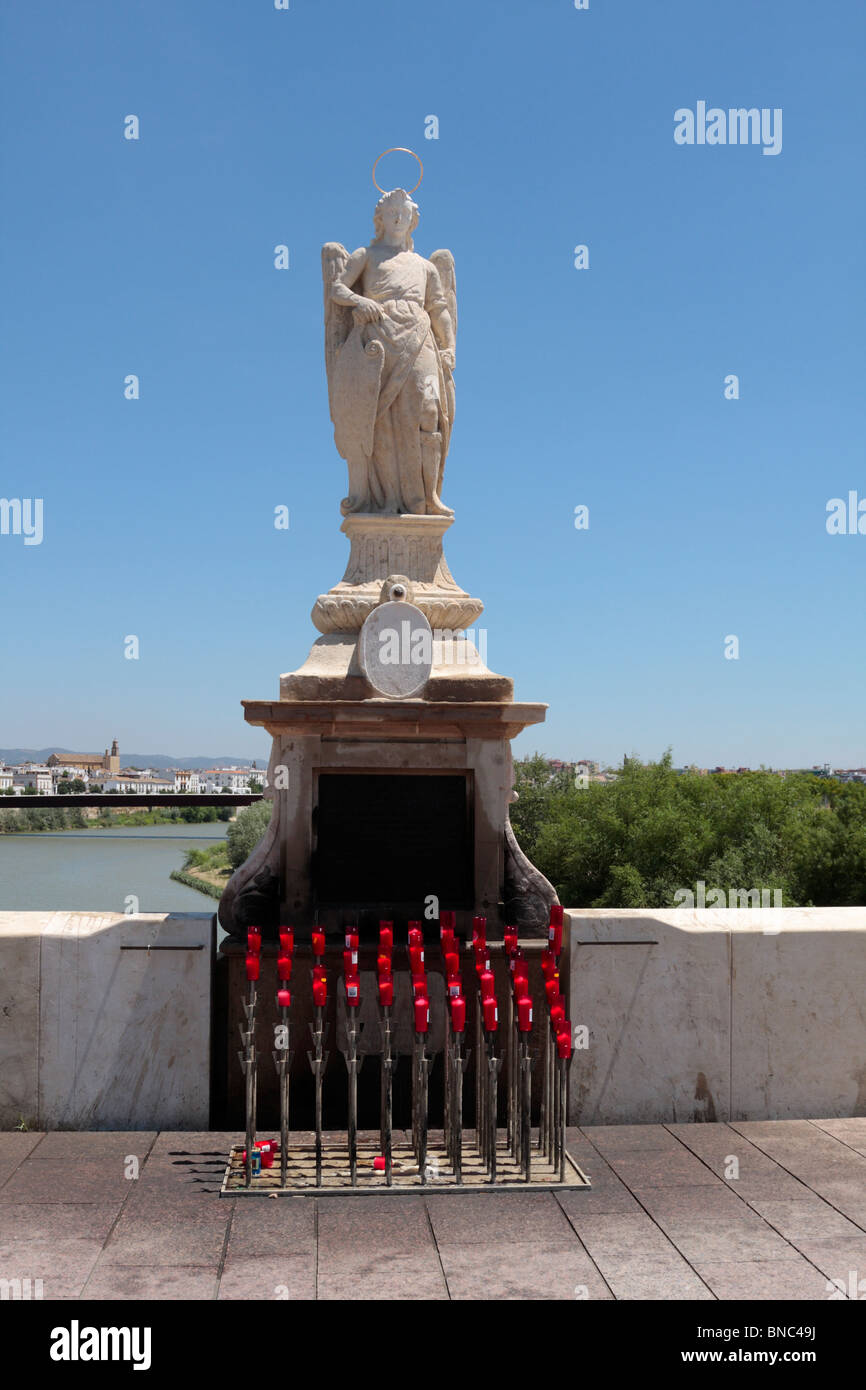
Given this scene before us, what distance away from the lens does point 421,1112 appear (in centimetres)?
594

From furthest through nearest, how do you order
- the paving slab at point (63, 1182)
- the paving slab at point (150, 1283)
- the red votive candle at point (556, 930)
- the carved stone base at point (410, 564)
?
the carved stone base at point (410, 564)
the red votive candle at point (556, 930)
the paving slab at point (63, 1182)
the paving slab at point (150, 1283)

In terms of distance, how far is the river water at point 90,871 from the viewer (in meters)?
20.4

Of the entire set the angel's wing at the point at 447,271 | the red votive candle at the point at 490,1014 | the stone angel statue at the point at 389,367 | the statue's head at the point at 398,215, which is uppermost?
the statue's head at the point at 398,215

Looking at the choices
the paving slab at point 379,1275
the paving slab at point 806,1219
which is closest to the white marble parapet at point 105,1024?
the paving slab at point 379,1275

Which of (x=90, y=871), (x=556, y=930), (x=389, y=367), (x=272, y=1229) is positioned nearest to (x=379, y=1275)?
(x=272, y=1229)

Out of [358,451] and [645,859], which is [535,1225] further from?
[645,859]

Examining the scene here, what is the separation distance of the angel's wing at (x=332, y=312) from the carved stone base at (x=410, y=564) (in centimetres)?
91

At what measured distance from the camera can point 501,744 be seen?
24.2ft

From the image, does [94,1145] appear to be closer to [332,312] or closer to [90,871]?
[332,312]

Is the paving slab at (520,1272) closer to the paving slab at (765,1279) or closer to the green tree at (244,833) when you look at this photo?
the paving slab at (765,1279)

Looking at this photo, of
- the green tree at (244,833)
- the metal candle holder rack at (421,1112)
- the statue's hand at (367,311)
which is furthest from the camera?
the green tree at (244,833)

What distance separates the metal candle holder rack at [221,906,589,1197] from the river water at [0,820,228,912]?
11.3 metres

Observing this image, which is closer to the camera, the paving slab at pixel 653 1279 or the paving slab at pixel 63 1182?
the paving slab at pixel 653 1279

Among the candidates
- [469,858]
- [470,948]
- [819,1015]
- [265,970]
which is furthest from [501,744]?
[819,1015]
